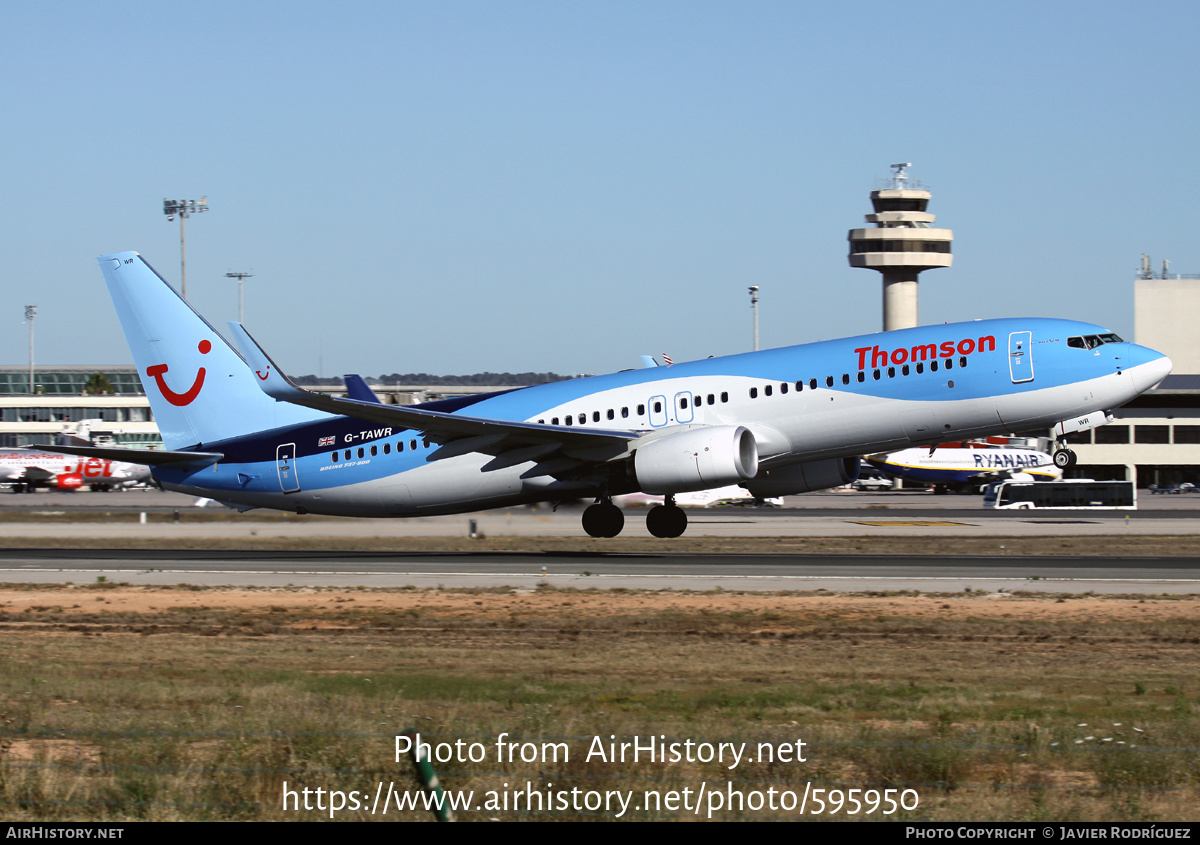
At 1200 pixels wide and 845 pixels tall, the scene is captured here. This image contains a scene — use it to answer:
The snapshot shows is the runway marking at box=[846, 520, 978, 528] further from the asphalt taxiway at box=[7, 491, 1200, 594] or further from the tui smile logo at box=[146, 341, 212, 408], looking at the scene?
the tui smile logo at box=[146, 341, 212, 408]

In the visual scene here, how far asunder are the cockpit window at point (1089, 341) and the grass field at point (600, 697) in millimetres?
9068

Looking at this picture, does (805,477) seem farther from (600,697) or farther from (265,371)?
(600,697)

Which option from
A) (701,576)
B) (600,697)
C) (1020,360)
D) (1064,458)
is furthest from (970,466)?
(600,697)

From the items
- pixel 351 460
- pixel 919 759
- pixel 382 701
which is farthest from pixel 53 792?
pixel 351 460

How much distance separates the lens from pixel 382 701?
49.8ft

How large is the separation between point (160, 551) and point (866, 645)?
27180 millimetres

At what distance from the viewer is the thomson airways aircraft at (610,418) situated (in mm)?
31656

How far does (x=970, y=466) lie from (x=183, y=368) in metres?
74.9

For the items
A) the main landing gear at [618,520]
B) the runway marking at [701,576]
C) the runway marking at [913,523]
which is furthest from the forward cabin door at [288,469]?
the runway marking at [913,523]

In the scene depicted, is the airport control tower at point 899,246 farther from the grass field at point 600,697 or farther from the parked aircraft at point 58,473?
the grass field at point 600,697

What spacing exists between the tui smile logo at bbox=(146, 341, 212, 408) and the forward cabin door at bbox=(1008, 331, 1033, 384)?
2347 centimetres

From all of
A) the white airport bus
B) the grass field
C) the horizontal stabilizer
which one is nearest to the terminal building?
the white airport bus

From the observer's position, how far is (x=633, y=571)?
3069 cm

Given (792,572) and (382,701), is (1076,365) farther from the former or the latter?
(382,701)
